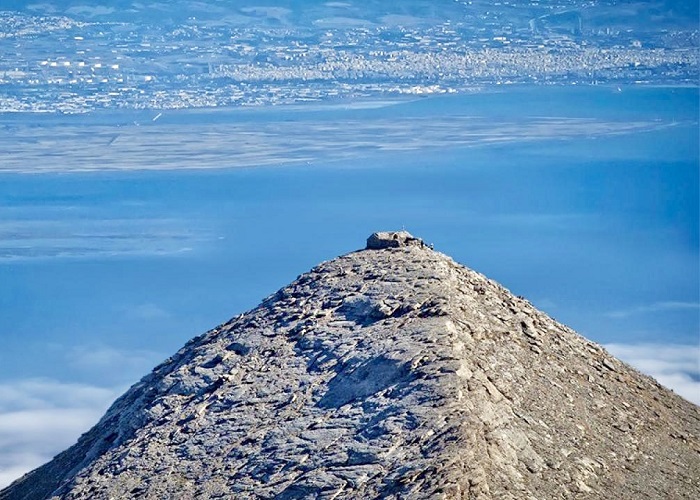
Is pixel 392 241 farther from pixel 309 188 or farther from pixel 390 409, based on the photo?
pixel 309 188

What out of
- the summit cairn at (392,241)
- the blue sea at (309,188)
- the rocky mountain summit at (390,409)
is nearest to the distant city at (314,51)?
the blue sea at (309,188)

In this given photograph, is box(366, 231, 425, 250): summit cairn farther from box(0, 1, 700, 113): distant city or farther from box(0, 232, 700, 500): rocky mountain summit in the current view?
box(0, 1, 700, 113): distant city

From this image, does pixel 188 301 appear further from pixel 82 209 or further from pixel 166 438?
pixel 166 438

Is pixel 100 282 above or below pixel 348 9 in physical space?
below

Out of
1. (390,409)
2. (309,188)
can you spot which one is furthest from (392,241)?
(309,188)

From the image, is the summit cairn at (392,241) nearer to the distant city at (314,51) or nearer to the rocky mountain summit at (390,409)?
the rocky mountain summit at (390,409)

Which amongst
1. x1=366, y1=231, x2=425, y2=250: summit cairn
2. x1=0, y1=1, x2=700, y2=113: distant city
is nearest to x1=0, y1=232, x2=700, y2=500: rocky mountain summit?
x1=366, y1=231, x2=425, y2=250: summit cairn

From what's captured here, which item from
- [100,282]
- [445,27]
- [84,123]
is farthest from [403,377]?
[445,27]
